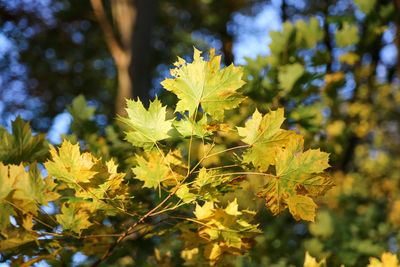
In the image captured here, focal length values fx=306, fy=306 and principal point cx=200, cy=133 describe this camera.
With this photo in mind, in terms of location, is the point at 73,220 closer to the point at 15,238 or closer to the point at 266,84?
the point at 15,238

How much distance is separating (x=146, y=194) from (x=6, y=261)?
57cm

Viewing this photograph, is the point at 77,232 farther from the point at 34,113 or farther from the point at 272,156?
the point at 34,113

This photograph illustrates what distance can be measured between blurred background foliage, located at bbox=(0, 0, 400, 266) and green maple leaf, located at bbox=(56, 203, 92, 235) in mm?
161

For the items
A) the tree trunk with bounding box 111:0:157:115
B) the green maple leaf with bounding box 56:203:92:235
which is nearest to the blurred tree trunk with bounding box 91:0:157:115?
the tree trunk with bounding box 111:0:157:115

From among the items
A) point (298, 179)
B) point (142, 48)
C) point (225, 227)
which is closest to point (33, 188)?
point (225, 227)

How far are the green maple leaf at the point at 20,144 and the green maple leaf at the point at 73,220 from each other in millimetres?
198

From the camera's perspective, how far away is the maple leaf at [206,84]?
1.58 ft

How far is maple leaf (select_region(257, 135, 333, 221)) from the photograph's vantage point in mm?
477

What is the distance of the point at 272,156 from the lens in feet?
1.61

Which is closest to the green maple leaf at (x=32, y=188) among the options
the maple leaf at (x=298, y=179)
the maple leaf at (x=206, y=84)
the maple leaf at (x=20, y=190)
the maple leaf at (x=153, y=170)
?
the maple leaf at (x=20, y=190)

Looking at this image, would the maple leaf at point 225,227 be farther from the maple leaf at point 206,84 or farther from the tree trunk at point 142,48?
the tree trunk at point 142,48

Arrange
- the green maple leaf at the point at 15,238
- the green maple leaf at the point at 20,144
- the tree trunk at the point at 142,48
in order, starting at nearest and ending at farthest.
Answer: the green maple leaf at the point at 15,238 → the green maple leaf at the point at 20,144 → the tree trunk at the point at 142,48

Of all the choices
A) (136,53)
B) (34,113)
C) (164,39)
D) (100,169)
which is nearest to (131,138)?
(100,169)

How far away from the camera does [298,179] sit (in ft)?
1.59
